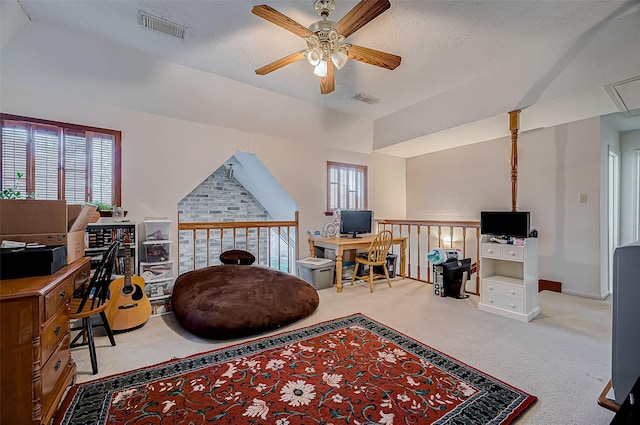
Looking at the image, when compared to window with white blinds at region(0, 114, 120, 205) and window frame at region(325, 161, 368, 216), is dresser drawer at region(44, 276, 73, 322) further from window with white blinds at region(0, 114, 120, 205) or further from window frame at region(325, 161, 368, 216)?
window frame at region(325, 161, 368, 216)

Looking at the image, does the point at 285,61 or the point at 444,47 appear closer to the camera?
the point at 285,61

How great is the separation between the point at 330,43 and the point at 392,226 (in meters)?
3.96

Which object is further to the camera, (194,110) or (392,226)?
(392,226)

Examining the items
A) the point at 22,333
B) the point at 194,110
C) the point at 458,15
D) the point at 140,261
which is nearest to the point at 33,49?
the point at 194,110

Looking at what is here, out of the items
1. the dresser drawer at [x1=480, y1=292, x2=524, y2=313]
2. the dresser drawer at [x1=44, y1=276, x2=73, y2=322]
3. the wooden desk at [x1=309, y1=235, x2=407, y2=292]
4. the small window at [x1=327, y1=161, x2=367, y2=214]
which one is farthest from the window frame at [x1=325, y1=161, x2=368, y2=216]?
the dresser drawer at [x1=44, y1=276, x2=73, y2=322]

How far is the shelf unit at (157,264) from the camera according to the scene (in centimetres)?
310

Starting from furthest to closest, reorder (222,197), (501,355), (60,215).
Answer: (222,197), (501,355), (60,215)

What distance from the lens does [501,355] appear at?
223 centimetres

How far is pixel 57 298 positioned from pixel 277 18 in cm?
229

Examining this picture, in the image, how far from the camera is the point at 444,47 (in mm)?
2793

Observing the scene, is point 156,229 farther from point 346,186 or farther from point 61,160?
point 346,186

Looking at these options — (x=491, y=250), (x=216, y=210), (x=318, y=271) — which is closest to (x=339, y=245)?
(x=318, y=271)

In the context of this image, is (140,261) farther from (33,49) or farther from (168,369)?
(33,49)

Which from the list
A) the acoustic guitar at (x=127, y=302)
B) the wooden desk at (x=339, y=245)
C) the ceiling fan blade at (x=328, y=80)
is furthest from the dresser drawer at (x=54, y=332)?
the wooden desk at (x=339, y=245)
